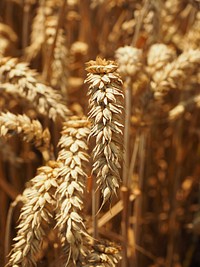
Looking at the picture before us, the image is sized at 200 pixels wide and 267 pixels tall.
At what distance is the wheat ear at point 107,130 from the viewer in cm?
93

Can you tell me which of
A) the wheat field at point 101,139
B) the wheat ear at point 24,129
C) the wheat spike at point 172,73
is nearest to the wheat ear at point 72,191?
the wheat field at point 101,139

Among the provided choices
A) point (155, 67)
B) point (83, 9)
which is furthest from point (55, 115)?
point (83, 9)

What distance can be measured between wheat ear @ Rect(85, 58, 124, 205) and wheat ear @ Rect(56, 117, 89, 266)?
0.26ft

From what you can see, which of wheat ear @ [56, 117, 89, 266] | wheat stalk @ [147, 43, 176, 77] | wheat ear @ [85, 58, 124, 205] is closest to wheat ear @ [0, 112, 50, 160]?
wheat ear @ [56, 117, 89, 266]

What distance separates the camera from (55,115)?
4.24 ft

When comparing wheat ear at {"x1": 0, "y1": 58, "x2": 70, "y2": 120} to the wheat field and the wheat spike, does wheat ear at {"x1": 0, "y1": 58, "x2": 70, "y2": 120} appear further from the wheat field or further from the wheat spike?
the wheat spike

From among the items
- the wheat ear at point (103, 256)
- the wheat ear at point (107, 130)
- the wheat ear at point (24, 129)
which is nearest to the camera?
the wheat ear at point (107, 130)

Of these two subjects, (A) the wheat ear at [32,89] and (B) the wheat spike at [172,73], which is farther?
(B) the wheat spike at [172,73]

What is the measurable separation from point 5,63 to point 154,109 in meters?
0.44

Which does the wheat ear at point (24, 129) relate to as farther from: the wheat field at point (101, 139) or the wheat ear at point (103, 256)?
the wheat ear at point (103, 256)

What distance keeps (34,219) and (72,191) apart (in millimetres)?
96

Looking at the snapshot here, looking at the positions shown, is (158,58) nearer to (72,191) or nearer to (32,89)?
(32,89)

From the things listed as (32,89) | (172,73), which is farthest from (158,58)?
(32,89)

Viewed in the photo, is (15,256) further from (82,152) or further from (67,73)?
(67,73)
